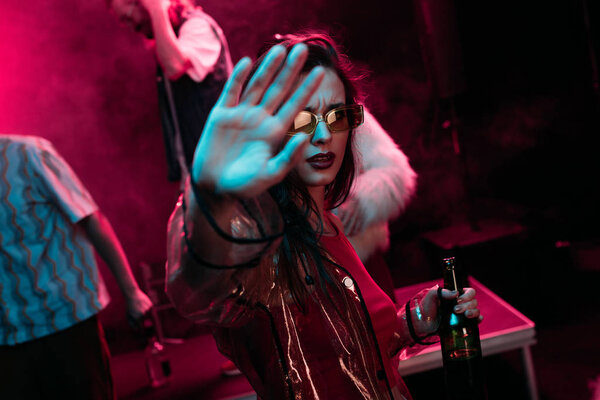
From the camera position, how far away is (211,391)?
243 centimetres

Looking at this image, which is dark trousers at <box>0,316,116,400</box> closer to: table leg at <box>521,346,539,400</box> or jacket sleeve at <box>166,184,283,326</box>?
jacket sleeve at <box>166,184,283,326</box>

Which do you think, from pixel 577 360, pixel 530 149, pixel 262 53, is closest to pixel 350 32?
pixel 530 149

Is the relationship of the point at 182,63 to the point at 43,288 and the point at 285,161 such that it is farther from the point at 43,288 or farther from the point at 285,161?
the point at 285,161

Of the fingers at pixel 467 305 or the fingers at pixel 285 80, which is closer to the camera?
the fingers at pixel 285 80

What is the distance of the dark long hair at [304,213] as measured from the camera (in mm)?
925

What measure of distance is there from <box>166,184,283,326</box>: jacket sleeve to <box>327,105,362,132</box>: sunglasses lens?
1.16 feet

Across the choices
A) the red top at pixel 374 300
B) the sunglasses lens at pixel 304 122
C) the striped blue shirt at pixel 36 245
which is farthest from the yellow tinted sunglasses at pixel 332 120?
the striped blue shirt at pixel 36 245

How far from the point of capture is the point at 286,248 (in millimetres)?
920

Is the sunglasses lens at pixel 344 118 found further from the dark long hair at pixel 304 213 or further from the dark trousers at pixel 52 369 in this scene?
the dark trousers at pixel 52 369

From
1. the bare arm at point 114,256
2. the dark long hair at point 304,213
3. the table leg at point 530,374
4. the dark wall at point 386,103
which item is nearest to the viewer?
the dark long hair at point 304,213

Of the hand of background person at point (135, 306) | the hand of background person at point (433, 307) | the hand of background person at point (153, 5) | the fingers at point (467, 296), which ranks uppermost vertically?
the hand of background person at point (153, 5)

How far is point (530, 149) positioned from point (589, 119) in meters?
0.46

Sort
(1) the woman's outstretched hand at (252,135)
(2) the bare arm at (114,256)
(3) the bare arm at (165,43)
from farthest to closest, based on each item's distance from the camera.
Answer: (3) the bare arm at (165,43), (2) the bare arm at (114,256), (1) the woman's outstretched hand at (252,135)

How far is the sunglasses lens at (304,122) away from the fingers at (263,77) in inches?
13.3
